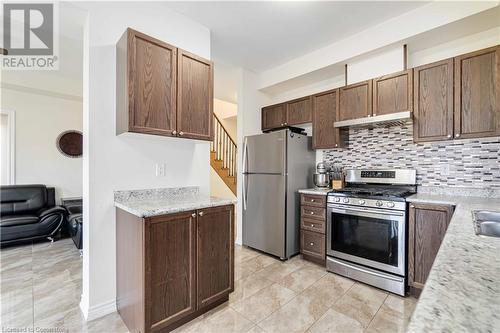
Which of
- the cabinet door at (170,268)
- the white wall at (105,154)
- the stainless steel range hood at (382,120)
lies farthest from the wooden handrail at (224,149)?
the cabinet door at (170,268)

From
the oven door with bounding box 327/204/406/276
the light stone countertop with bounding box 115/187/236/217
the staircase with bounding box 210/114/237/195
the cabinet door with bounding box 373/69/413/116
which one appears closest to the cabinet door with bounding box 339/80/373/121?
the cabinet door with bounding box 373/69/413/116

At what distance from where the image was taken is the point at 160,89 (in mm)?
1949

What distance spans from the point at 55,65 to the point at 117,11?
2521mm

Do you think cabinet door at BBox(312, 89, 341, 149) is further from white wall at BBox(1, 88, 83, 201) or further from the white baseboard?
white wall at BBox(1, 88, 83, 201)

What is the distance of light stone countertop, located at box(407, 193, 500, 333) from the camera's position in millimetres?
432

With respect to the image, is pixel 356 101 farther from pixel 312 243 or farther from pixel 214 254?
pixel 214 254

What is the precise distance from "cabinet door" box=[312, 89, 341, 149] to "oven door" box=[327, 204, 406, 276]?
34.7 inches

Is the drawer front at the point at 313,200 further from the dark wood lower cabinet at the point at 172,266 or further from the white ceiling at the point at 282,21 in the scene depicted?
the white ceiling at the point at 282,21

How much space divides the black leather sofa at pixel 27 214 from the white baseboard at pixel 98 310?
224cm

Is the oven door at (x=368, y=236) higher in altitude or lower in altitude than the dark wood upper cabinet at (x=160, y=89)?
lower

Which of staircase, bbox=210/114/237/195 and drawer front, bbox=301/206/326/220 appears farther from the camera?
staircase, bbox=210/114/237/195

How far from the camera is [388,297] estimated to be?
2203 millimetres

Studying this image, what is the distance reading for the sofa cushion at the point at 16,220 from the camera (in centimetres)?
326

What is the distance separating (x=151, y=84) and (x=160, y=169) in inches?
31.0
